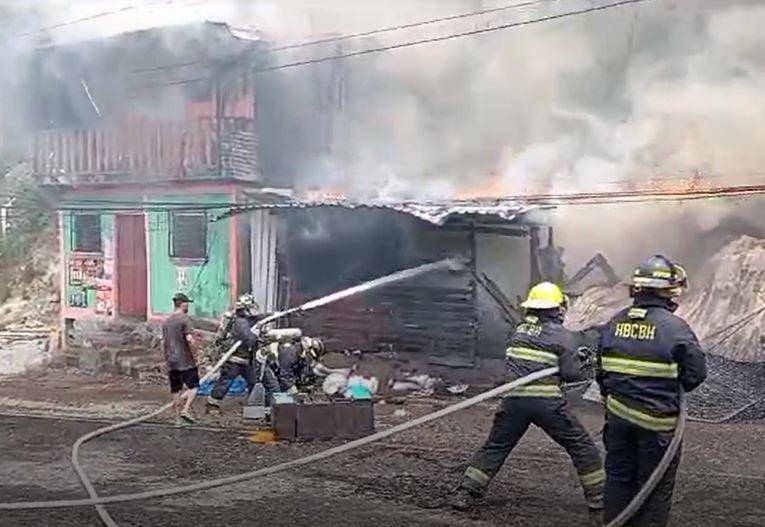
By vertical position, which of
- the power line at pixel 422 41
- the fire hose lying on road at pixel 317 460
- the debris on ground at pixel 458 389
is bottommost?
the debris on ground at pixel 458 389

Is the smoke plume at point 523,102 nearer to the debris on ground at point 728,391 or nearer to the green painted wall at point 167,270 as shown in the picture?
the green painted wall at point 167,270

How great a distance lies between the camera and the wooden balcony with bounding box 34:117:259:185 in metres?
18.6

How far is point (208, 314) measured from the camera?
60.8 feet

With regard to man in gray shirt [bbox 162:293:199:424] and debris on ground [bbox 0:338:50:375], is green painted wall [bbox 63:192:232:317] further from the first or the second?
man in gray shirt [bbox 162:293:199:424]

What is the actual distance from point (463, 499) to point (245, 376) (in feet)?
17.6

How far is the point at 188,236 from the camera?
62.0 feet

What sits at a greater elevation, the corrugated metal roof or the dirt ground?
the corrugated metal roof

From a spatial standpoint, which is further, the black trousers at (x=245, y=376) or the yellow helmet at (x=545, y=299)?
the black trousers at (x=245, y=376)

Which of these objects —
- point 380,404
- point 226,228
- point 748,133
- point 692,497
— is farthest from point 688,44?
point 692,497

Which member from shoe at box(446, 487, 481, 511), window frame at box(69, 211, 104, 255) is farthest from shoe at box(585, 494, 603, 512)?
window frame at box(69, 211, 104, 255)

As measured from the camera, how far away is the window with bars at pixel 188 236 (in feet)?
61.2

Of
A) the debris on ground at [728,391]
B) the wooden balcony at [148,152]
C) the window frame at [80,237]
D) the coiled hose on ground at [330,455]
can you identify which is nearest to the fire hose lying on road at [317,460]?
the coiled hose on ground at [330,455]

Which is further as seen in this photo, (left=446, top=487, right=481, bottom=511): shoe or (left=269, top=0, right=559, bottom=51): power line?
(left=269, top=0, right=559, bottom=51): power line

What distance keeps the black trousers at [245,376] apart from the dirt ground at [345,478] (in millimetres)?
471
